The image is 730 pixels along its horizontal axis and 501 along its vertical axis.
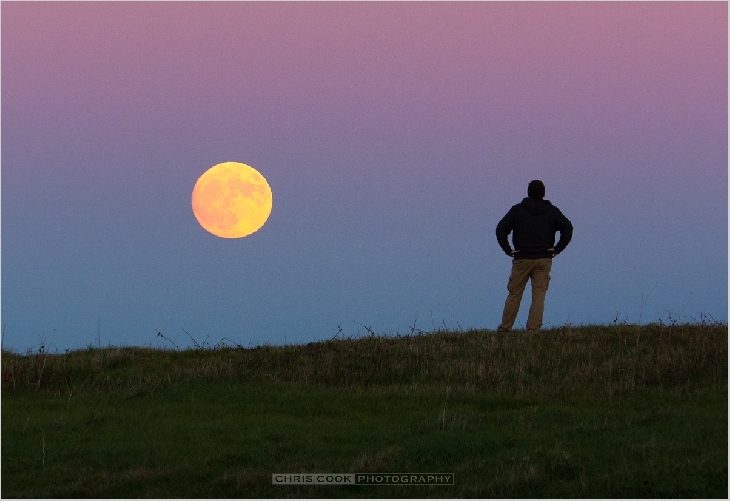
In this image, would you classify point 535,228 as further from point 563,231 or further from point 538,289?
point 538,289

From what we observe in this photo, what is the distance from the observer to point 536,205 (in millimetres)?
19359

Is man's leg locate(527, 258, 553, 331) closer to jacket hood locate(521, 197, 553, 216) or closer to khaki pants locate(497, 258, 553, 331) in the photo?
khaki pants locate(497, 258, 553, 331)

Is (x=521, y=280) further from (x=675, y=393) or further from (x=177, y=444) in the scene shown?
(x=177, y=444)

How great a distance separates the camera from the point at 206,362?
17812mm

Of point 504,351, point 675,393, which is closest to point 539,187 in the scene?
point 504,351

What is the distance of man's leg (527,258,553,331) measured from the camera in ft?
63.6

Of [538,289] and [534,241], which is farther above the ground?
[534,241]

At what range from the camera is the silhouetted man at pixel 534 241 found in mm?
19312

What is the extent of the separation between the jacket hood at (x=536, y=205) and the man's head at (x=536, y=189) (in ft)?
0.28

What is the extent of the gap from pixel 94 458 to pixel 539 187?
10785mm

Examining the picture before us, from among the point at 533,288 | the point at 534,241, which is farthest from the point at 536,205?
the point at 533,288

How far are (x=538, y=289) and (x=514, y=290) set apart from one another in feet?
1.56

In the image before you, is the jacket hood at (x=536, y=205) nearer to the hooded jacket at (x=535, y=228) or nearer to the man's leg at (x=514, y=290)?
the hooded jacket at (x=535, y=228)

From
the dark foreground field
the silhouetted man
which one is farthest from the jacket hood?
the dark foreground field
